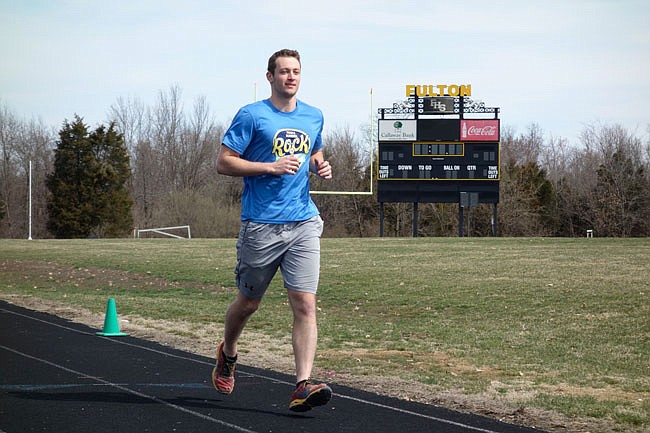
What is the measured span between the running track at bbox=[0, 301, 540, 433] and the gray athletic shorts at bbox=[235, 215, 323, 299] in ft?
3.20

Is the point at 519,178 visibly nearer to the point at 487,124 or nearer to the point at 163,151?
the point at 487,124

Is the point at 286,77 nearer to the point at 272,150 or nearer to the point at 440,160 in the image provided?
the point at 272,150

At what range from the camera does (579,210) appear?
3034 inches

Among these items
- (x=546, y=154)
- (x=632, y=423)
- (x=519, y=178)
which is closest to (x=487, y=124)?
(x=519, y=178)

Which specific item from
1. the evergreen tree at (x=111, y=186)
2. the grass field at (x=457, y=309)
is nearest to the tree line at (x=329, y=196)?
the evergreen tree at (x=111, y=186)

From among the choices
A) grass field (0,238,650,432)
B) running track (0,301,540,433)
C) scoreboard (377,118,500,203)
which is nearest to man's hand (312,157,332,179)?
running track (0,301,540,433)

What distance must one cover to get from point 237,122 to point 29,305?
1207 cm

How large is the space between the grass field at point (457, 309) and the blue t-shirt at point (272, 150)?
2436 millimetres

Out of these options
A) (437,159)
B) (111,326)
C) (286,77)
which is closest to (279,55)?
(286,77)

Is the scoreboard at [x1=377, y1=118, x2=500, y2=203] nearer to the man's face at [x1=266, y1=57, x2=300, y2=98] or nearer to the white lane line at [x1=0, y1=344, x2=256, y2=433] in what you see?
the white lane line at [x1=0, y1=344, x2=256, y2=433]

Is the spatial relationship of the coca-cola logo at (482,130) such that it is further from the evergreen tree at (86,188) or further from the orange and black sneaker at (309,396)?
the orange and black sneaker at (309,396)

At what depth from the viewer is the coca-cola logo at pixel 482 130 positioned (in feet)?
164

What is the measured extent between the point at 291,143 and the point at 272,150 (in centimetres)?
15

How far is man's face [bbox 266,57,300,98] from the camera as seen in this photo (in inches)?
260
